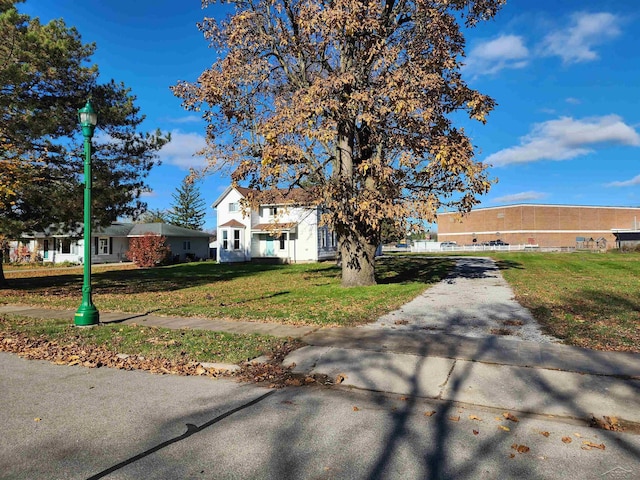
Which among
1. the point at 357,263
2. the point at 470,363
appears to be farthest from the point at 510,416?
the point at 357,263

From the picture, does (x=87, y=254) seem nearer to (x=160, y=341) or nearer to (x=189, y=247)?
(x=160, y=341)

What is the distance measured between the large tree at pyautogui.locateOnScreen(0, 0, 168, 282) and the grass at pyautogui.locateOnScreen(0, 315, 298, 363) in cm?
566

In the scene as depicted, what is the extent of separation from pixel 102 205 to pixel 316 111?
986 cm

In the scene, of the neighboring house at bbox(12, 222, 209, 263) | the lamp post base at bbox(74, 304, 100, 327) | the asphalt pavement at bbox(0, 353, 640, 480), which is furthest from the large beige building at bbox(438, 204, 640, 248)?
the asphalt pavement at bbox(0, 353, 640, 480)

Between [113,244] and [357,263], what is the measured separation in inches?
1324

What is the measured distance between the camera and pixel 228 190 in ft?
125

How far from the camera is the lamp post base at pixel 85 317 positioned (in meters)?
8.84

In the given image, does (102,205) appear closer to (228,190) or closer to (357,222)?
(357,222)

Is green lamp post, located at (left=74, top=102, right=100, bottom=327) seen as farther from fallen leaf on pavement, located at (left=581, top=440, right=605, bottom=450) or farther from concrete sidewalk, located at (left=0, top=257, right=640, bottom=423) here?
fallen leaf on pavement, located at (left=581, top=440, right=605, bottom=450)

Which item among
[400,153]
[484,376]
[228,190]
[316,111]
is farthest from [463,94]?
[228,190]

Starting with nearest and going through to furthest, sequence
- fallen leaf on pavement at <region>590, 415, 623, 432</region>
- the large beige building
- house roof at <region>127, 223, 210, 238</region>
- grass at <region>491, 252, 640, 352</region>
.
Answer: fallen leaf on pavement at <region>590, 415, 623, 432</region>
grass at <region>491, 252, 640, 352</region>
house roof at <region>127, 223, 210, 238</region>
the large beige building

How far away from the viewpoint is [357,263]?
1541 cm

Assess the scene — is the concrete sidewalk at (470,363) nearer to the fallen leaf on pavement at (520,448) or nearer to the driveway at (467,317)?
the driveway at (467,317)

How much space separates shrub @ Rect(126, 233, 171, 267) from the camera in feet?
117
